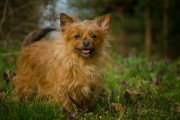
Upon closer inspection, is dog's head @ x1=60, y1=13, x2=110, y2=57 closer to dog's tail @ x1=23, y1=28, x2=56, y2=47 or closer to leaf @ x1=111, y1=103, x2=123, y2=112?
leaf @ x1=111, y1=103, x2=123, y2=112

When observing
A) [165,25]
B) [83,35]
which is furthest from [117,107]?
[165,25]

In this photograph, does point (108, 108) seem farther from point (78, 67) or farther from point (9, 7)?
point (9, 7)

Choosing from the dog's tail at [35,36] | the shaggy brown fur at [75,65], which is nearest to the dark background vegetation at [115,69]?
the shaggy brown fur at [75,65]

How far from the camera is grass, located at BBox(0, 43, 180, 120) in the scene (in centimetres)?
527

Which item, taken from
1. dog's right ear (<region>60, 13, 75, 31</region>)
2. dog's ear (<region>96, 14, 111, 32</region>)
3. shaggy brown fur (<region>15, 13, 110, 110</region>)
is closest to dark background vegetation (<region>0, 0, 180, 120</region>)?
shaggy brown fur (<region>15, 13, 110, 110</region>)

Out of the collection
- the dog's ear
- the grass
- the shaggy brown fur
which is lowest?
the grass

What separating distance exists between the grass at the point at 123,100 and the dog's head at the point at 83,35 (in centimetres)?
79

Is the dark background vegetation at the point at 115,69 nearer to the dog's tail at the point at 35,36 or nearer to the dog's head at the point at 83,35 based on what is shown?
the dog's tail at the point at 35,36

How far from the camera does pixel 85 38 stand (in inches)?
235

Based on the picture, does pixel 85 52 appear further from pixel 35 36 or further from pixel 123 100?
pixel 35 36

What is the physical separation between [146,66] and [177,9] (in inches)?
318

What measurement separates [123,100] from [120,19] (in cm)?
517

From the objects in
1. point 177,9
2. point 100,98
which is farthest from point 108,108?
point 177,9

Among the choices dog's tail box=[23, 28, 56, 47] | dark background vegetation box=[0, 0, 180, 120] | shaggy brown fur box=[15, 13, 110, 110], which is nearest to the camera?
dark background vegetation box=[0, 0, 180, 120]
